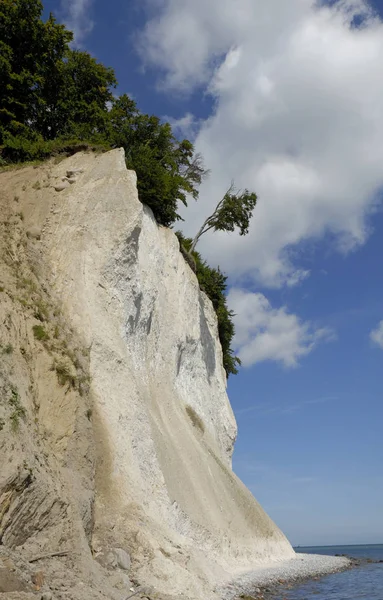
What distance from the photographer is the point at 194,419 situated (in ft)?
78.1

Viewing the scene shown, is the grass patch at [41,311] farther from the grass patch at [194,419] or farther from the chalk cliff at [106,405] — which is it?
the grass patch at [194,419]

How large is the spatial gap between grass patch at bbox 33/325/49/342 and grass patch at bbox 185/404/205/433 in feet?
35.2

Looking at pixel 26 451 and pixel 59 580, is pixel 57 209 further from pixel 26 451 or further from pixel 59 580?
pixel 59 580

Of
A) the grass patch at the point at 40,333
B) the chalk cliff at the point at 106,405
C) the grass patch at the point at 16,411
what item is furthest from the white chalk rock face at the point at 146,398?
the grass patch at the point at 16,411

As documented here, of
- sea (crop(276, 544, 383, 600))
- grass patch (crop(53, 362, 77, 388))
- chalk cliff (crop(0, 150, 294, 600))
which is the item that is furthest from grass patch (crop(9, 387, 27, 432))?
sea (crop(276, 544, 383, 600))


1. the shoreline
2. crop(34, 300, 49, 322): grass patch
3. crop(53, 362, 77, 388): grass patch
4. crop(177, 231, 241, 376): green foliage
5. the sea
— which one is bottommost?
the sea

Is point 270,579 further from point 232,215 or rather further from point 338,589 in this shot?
point 232,215

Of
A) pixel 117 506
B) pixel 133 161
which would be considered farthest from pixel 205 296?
pixel 117 506

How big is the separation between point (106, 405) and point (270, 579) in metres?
10.5

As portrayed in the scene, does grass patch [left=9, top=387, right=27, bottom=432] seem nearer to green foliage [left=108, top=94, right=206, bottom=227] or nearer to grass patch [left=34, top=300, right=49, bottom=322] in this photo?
grass patch [left=34, top=300, right=49, bottom=322]

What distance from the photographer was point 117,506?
1341 centimetres

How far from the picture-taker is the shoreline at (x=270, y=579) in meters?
15.6

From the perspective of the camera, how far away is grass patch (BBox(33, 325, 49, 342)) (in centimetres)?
1387

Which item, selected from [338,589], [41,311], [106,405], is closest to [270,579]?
[338,589]
